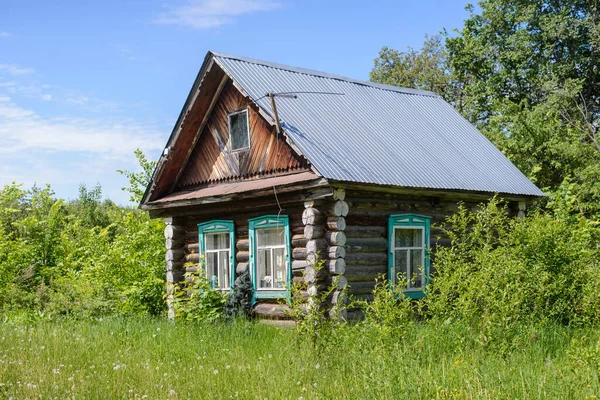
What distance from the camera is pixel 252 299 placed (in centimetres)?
1354

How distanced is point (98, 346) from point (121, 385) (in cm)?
243

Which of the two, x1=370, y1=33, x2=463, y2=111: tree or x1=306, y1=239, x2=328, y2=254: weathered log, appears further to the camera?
x1=370, y1=33, x2=463, y2=111: tree

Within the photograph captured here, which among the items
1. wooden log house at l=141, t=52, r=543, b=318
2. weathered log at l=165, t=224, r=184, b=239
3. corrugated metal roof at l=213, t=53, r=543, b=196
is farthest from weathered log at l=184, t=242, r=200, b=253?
corrugated metal roof at l=213, t=53, r=543, b=196

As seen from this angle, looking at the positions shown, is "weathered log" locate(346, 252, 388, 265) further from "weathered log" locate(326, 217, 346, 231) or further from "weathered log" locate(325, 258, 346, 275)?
"weathered log" locate(326, 217, 346, 231)

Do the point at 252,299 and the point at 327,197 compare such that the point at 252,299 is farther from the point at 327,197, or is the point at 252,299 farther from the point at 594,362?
the point at 594,362

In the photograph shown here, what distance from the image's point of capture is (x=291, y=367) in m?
7.89

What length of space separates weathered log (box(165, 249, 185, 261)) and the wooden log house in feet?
0.09

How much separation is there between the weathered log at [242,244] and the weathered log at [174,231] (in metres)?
2.20

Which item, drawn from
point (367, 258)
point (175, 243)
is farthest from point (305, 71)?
point (367, 258)

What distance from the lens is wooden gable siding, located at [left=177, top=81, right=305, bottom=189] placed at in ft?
44.3

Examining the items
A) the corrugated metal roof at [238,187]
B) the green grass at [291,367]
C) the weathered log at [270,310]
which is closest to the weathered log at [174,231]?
the corrugated metal roof at [238,187]

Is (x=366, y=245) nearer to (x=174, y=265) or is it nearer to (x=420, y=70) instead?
(x=174, y=265)

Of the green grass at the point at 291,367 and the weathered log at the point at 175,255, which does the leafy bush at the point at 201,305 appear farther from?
the weathered log at the point at 175,255

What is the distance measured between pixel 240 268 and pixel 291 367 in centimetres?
622
